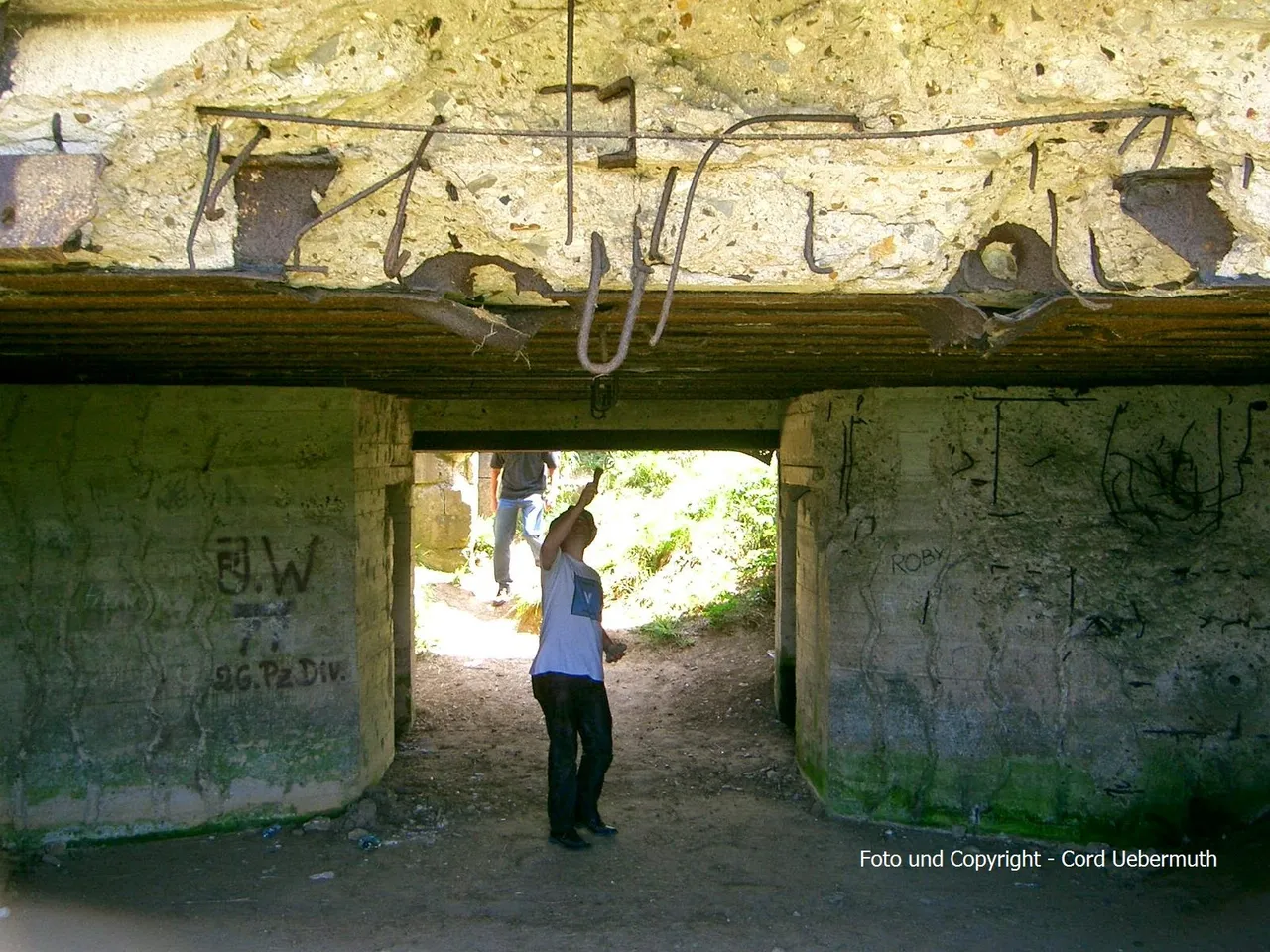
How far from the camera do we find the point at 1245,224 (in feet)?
9.35

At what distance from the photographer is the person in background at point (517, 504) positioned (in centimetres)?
1380

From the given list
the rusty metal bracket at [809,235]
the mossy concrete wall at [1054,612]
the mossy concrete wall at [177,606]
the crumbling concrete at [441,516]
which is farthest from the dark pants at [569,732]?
the crumbling concrete at [441,516]

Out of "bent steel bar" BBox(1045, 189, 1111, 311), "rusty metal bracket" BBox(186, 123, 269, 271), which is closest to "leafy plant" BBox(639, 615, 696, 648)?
"bent steel bar" BBox(1045, 189, 1111, 311)

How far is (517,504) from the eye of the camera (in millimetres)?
14086

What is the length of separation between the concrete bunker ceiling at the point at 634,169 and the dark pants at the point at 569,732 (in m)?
2.83

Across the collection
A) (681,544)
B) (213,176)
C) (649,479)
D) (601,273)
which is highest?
(213,176)

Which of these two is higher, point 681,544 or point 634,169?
point 634,169

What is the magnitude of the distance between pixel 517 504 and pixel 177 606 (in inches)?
328

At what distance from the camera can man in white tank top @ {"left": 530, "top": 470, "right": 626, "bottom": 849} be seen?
5.57m

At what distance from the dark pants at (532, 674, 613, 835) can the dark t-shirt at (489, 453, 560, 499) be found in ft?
26.0

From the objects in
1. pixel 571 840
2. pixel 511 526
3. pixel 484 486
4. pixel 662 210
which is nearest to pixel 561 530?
pixel 571 840

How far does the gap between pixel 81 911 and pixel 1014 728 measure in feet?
16.0

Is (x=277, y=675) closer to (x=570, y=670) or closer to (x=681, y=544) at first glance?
(x=570, y=670)

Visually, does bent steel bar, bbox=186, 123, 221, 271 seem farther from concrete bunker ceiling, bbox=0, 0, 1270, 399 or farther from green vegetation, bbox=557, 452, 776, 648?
green vegetation, bbox=557, 452, 776, 648
